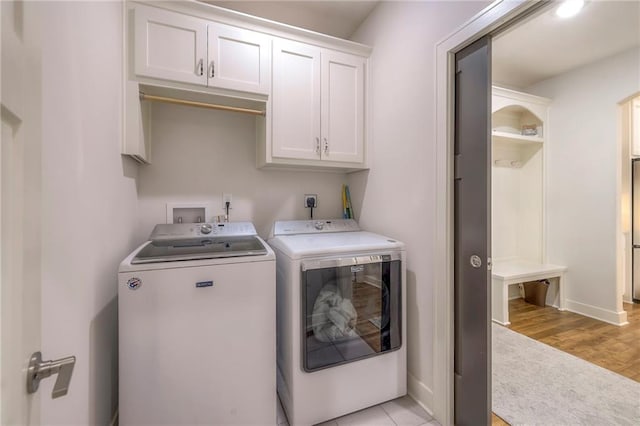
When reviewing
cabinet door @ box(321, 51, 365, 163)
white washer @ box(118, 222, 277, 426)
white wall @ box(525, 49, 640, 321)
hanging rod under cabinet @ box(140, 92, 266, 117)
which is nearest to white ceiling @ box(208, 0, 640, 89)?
white wall @ box(525, 49, 640, 321)

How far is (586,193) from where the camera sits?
2.94 m

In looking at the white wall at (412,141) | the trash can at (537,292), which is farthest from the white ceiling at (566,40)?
the trash can at (537,292)

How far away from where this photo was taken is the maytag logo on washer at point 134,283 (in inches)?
46.4

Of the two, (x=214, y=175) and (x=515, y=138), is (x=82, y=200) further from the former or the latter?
(x=515, y=138)

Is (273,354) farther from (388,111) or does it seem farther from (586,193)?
(586,193)

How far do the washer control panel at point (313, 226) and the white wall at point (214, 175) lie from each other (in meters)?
0.16

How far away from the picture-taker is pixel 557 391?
175 cm

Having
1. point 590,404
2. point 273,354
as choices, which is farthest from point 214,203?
point 590,404

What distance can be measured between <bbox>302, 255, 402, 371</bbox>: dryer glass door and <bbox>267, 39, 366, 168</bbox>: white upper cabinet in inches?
33.3

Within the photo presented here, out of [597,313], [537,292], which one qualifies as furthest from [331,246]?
[597,313]

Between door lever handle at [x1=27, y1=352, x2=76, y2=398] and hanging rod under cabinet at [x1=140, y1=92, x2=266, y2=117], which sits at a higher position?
hanging rod under cabinet at [x1=140, y1=92, x2=266, y2=117]

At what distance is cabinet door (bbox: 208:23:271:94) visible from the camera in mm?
1679

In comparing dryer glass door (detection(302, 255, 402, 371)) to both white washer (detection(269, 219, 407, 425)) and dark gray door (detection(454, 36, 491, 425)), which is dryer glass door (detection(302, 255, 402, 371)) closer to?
white washer (detection(269, 219, 407, 425))

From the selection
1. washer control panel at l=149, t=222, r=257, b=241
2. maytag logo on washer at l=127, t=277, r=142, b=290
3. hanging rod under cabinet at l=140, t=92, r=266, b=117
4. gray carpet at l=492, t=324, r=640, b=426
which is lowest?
gray carpet at l=492, t=324, r=640, b=426
